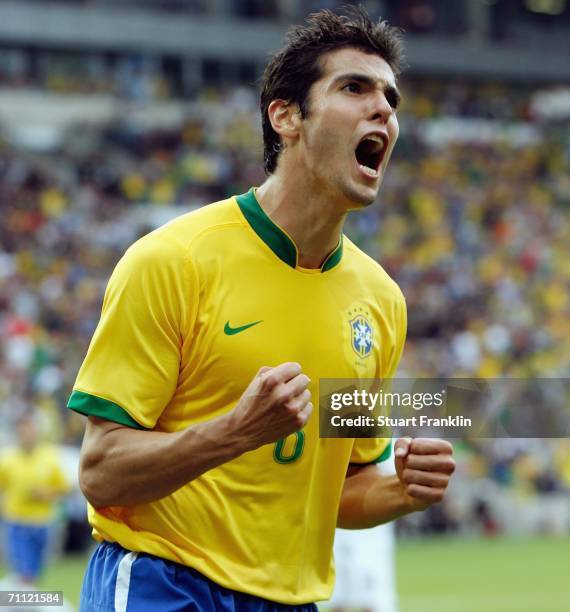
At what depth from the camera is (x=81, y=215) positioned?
77.7 ft

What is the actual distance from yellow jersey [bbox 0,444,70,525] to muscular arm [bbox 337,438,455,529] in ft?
29.6

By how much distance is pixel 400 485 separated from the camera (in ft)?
12.9

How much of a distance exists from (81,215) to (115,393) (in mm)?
20544

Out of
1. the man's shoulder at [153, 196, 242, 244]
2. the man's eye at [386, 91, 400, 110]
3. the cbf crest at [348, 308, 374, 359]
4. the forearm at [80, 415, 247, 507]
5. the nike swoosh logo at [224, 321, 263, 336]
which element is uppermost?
the man's eye at [386, 91, 400, 110]

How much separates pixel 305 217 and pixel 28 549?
9433 mm

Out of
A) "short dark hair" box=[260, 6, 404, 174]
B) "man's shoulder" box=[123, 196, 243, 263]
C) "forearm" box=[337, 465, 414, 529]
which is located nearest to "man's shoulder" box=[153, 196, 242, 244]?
"man's shoulder" box=[123, 196, 243, 263]

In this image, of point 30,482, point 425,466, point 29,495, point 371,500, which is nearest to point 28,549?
point 29,495

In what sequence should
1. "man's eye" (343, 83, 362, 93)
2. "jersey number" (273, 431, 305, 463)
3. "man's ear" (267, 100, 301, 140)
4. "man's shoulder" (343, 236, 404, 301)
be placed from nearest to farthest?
"jersey number" (273, 431, 305, 463) → "man's eye" (343, 83, 362, 93) → "man's ear" (267, 100, 301, 140) → "man's shoulder" (343, 236, 404, 301)

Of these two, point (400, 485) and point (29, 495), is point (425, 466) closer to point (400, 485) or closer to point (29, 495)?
point (400, 485)

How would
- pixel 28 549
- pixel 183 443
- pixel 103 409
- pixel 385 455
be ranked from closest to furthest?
1. pixel 183 443
2. pixel 103 409
3. pixel 385 455
4. pixel 28 549

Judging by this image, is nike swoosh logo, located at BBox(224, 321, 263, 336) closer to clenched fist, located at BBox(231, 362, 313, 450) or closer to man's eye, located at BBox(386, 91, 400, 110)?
clenched fist, located at BBox(231, 362, 313, 450)

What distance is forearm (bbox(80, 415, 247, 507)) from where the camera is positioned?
329 cm

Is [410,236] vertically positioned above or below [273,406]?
above

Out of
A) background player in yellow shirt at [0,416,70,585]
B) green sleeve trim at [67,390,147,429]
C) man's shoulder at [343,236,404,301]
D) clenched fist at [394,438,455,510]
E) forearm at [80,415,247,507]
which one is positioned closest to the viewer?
forearm at [80,415,247,507]
